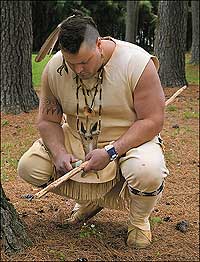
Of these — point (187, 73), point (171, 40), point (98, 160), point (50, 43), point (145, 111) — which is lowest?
point (187, 73)

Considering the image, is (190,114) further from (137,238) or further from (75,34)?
(75,34)

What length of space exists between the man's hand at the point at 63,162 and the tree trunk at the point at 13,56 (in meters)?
4.22

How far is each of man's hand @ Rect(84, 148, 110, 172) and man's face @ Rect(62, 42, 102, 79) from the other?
40 centimetres

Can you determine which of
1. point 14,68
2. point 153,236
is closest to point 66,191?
point 153,236

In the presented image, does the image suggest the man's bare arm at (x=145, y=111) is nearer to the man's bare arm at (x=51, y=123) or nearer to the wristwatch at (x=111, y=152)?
the wristwatch at (x=111, y=152)

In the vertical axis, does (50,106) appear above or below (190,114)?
above

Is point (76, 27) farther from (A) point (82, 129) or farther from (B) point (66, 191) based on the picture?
(B) point (66, 191)

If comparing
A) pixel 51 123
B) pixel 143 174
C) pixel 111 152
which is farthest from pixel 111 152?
pixel 51 123

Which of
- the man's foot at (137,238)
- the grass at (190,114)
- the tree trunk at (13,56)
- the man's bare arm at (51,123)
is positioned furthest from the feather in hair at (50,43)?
the grass at (190,114)

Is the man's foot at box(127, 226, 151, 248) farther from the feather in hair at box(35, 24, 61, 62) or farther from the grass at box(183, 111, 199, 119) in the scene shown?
the grass at box(183, 111, 199, 119)

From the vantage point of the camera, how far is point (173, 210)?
4.15 metres

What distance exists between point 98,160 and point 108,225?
72cm

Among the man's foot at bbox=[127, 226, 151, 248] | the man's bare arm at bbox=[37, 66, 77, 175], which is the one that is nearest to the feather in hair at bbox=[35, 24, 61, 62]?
the man's bare arm at bbox=[37, 66, 77, 175]

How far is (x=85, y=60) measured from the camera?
9.31ft
